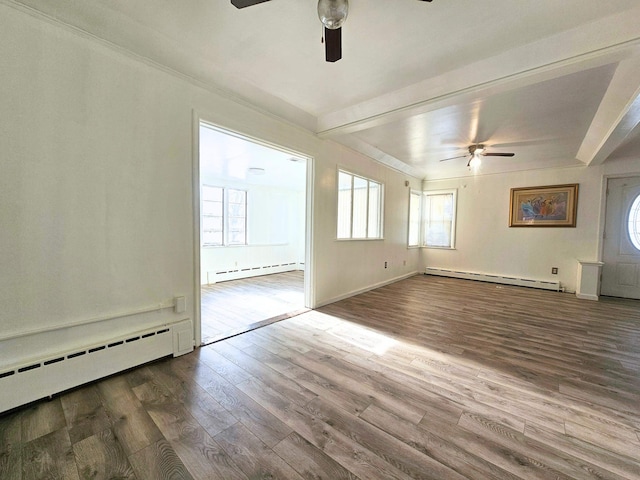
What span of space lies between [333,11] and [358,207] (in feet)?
12.1

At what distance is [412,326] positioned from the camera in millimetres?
3262

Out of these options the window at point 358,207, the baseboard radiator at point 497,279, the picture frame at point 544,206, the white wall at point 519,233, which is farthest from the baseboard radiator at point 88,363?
the picture frame at point 544,206

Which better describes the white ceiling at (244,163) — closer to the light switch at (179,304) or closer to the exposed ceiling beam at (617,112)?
the light switch at (179,304)

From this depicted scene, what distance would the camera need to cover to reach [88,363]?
1943mm

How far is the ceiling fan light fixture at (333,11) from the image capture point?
1.43 m

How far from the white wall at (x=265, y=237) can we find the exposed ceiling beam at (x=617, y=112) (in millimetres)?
6361

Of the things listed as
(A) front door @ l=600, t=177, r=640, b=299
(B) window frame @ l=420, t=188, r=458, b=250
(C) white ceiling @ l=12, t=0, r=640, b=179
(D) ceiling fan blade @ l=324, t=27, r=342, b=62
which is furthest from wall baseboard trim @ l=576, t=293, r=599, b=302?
(D) ceiling fan blade @ l=324, t=27, r=342, b=62

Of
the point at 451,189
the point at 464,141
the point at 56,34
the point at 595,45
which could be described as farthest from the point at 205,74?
the point at 451,189

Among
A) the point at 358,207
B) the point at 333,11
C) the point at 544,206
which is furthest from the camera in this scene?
the point at 544,206

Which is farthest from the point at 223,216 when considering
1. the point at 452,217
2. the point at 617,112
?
the point at 617,112

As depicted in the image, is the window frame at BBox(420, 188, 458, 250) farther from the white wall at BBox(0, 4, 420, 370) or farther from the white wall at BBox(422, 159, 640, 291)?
the white wall at BBox(0, 4, 420, 370)

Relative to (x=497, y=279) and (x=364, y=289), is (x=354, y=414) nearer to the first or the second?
(x=364, y=289)

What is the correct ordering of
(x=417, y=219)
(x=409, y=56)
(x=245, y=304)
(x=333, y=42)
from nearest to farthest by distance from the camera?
(x=333, y=42)
(x=409, y=56)
(x=245, y=304)
(x=417, y=219)

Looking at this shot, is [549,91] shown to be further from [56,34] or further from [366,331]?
[56,34]
